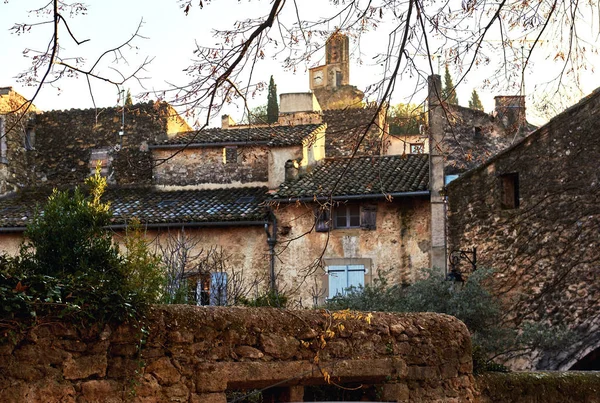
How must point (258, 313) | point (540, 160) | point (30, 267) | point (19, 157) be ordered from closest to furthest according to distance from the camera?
point (30, 267) → point (258, 313) → point (540, 160) → point (19, 157)

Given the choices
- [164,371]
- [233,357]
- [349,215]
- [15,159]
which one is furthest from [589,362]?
[15,159]

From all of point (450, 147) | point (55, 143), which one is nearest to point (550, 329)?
point (450, 147)

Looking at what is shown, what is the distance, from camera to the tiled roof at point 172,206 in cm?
1902

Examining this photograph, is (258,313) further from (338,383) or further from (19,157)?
(19,157)

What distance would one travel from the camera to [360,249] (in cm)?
1889

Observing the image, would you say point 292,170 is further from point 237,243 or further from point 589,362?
point 589,362

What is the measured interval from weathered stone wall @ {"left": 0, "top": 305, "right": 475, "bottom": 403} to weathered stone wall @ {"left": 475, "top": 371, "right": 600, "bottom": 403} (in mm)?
373

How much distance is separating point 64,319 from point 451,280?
10218mm

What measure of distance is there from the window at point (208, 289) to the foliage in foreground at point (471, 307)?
5.84ft

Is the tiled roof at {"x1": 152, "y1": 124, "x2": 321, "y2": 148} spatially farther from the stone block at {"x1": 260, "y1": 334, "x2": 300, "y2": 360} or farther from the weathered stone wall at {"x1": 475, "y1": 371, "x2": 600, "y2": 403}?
the stone block at {"x1": 260, "y1": 334, "x2": 300, "y2": 360}

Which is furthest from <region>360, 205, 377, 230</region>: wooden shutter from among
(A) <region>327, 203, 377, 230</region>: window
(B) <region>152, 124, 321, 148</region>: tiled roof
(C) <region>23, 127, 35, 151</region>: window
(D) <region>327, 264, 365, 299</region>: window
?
(C) <region>23, 127, 35, 151</region>: window

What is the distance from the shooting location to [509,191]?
16469 millimetres

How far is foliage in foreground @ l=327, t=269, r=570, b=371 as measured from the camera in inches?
541

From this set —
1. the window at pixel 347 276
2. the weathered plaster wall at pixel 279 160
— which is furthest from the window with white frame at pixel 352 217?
the weathered plaster wall at pixel 279 160
